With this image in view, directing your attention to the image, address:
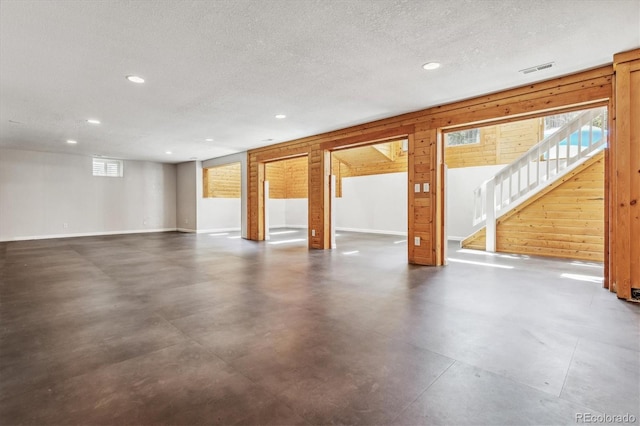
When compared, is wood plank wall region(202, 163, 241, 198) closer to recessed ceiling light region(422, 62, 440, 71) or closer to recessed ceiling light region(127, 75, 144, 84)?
recessed ceiling light region(127, 75, 144, 84)

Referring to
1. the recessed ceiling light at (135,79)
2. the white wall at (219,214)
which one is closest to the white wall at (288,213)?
the white wall at (219,214)

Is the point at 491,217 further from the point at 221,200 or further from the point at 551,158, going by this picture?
the point at 221,200

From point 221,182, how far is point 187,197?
1376mm

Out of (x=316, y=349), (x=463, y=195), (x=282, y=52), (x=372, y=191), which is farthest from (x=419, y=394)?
(x=372, y=191)

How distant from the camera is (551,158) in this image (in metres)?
6.90

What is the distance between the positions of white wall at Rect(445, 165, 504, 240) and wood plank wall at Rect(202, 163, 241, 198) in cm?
773

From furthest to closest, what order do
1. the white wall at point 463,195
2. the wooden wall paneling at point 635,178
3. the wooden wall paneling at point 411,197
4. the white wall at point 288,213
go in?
1. the white wall at point 288,213
2. the white wall at point 463,195
3. the wooden wall paneling at point 411,197
4. the wooden wall paneling at point 635,178

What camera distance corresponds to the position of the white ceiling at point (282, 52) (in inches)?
102

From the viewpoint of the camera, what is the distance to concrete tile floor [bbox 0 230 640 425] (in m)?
1.61

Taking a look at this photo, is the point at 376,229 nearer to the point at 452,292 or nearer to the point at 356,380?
the point at 452,292

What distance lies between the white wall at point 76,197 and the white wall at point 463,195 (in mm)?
10314

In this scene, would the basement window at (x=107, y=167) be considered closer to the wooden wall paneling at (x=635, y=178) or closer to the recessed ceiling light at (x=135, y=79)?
the recessed ceiling light at (x=135, y=79)

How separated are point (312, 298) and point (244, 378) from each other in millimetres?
1667

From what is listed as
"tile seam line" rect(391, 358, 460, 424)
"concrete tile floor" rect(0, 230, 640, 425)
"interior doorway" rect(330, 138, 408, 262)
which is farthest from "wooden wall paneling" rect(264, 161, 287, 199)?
"tile seam line" rect(391, 358, 460, 424)
